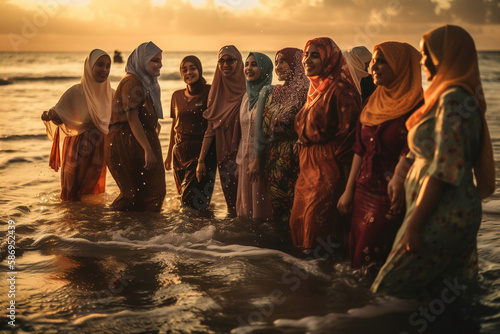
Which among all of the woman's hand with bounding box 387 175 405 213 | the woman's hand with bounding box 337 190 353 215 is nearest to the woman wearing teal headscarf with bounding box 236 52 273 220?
the woman's hand with bounding box 337 190 353 215

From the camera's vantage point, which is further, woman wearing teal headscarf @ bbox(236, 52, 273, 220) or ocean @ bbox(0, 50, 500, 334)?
woman wearing teal headscarf @ bbox(236, 52, 273, 220)

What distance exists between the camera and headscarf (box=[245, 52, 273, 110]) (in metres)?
5.69

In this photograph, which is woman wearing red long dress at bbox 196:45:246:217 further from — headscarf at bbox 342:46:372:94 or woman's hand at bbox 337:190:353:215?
woman's hand at bbox 337:190:353:215

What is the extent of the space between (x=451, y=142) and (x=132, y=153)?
12.3 ft

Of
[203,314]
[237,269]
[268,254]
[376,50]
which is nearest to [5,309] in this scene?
[203,314]

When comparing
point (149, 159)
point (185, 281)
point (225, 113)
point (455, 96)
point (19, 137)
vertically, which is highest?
point (455, 96)

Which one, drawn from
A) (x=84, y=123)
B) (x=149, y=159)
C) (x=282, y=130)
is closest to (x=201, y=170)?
(x=149, y=159)

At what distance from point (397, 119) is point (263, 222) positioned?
7.80 feet

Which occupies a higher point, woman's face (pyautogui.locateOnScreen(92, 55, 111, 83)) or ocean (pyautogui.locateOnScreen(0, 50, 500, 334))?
woman's face (pyautogui.locateOnScreen(92, 55, 111, 83))

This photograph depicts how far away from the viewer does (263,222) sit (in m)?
5.98

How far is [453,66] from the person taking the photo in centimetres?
325

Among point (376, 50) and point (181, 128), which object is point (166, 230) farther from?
point (376, 50)

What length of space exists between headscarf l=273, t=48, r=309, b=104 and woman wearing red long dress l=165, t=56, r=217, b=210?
3.97 ft

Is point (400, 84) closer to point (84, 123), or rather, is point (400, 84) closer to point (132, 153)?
point (132, 153)
